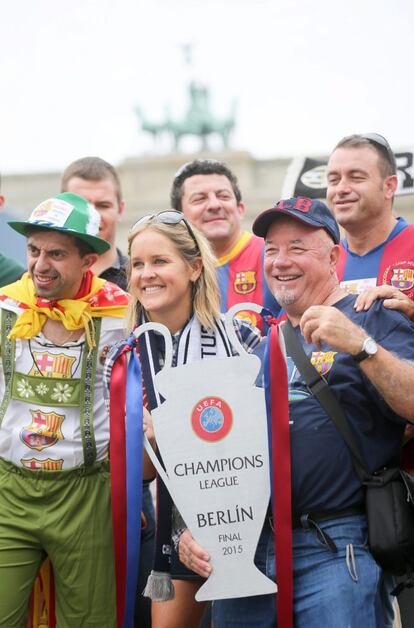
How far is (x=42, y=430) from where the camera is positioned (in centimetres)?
319

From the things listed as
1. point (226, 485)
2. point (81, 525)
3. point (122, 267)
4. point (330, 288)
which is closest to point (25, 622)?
point (81, 525)

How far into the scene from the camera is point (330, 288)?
298 cm

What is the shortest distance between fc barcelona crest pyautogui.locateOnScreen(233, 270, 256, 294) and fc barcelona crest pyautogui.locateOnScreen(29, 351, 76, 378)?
1411mm

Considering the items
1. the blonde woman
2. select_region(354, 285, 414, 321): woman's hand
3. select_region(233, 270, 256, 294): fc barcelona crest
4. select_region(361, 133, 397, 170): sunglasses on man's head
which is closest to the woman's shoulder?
the blonde woman

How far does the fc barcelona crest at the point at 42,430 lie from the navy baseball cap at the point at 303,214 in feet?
3.68

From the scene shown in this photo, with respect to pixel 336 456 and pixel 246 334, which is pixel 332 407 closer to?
pixel 336 456

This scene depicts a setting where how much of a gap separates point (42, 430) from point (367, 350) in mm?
1386

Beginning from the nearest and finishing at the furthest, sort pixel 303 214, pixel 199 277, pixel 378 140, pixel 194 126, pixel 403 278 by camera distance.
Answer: pixel 303 214
pixel 199 277
pixel 403 278
pixel 378 140
pixel 194 126

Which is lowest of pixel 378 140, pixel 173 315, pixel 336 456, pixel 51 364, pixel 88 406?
pixel 336 456

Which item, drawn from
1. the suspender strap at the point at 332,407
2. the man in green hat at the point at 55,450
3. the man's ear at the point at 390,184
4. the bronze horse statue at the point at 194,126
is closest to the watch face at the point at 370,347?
the suspender strap at the point at 332,407

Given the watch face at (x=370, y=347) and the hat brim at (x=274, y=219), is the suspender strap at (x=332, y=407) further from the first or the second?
the hat brim at (x=274, y=219)

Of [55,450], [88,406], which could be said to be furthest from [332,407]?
[55,450]

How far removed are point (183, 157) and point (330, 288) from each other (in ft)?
79.8

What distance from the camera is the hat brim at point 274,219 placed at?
9.62ft
